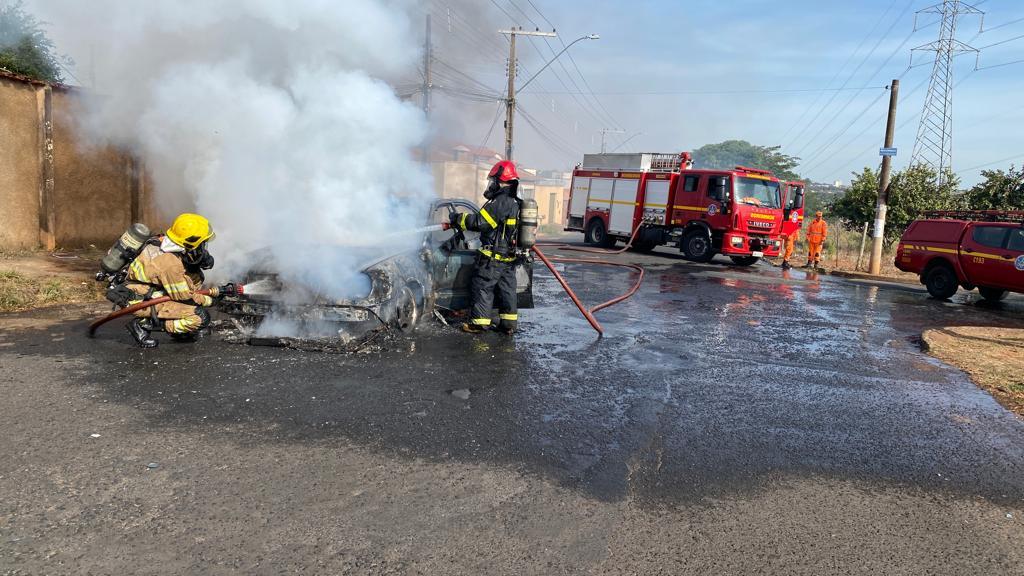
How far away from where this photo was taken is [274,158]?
827cm

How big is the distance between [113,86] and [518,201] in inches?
284

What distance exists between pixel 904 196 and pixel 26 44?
79.9 feet

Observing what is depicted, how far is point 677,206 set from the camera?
18609 mm

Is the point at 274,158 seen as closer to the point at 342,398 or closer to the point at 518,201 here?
the point at 518,201

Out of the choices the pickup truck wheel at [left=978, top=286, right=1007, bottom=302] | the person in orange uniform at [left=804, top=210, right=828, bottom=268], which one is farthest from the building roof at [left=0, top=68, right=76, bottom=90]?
the pickup truck wheel at [left=978, top=286, right=1007, bottom=302]

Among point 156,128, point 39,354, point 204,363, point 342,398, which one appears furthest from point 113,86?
point 342,398

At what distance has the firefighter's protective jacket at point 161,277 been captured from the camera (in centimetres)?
587

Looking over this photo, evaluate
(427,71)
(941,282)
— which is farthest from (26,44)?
(941,282)

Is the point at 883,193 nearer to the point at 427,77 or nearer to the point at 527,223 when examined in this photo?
the point at 427,77

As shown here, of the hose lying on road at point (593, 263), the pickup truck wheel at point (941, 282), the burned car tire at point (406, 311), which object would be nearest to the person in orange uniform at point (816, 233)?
the pickup truck wheel at point (941, 282)

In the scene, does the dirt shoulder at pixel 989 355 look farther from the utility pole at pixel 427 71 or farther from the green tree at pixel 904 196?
the green tree at pixel 904 196

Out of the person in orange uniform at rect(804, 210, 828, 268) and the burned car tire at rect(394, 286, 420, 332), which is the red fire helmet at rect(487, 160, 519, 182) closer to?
the burned car tire at rect(394, 286, 420, 332)

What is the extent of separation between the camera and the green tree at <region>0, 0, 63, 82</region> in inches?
542

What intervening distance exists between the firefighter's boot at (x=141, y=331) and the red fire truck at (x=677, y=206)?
554 inches
